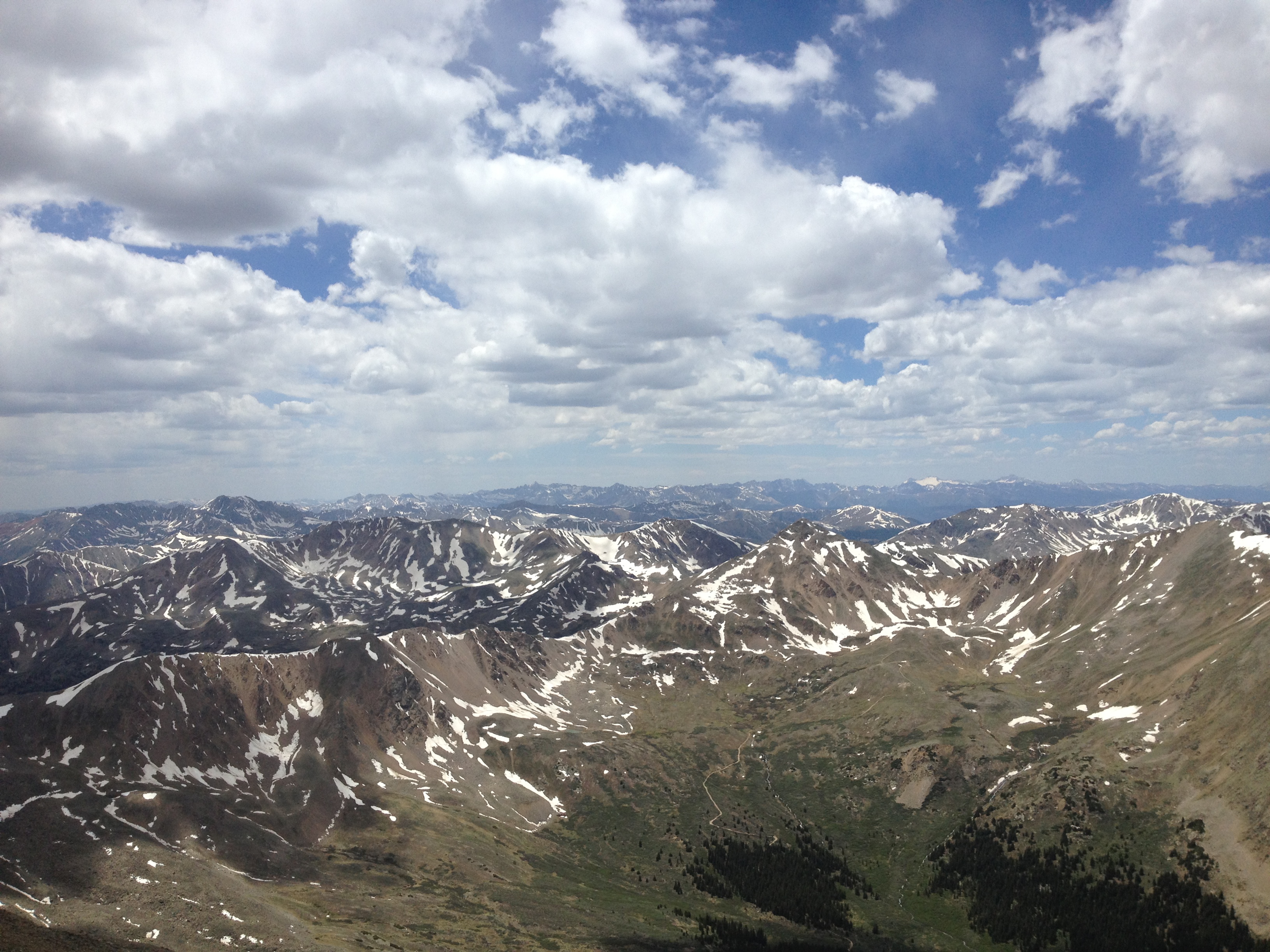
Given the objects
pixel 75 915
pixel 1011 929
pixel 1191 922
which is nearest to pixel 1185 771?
pixel 1191 922

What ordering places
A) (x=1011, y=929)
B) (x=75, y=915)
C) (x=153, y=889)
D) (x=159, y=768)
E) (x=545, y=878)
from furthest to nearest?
(x=159, y=768) < (x=545, y=878) < (x=1011, y=929) < (x=153, y=889) < (x=75, y=915)

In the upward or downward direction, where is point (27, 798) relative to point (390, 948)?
upward

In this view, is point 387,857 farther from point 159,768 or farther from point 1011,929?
point 1011,929

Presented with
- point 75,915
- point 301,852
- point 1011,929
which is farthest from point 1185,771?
point 75,915

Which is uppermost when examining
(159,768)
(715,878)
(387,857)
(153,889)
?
A: (153,889)

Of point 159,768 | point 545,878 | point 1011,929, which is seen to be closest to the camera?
point 1011,929

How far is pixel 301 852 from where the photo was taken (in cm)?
16988

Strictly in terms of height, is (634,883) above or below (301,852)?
below

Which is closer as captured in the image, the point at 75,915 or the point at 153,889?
the point at 75,915

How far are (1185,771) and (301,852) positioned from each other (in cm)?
24988

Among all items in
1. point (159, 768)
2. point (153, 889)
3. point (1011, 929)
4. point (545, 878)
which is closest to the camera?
point (153, 889)

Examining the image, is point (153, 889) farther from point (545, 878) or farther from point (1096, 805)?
point (1096, 805)

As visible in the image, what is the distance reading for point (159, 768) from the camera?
196 m

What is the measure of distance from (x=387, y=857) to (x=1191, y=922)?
19498 centimetres
